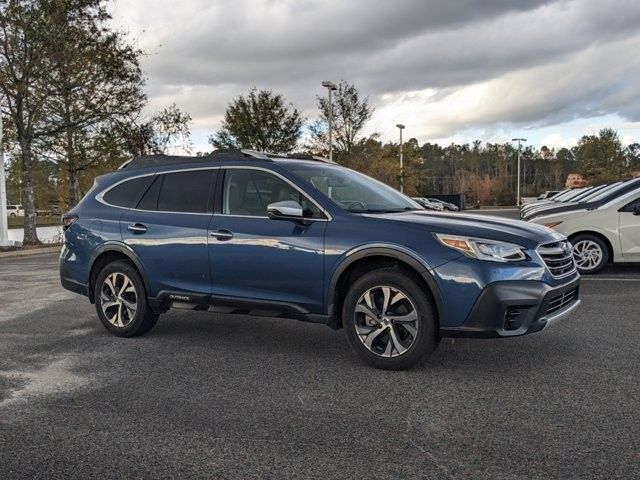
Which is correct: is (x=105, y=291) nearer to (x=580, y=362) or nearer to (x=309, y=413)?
(x=309, y=413)

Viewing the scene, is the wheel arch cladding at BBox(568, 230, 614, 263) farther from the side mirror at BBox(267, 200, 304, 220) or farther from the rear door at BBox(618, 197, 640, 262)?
the side mirror at BBox(267, 200, 304, 220)

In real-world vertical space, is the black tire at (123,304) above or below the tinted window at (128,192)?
below

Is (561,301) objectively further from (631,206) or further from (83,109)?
(83,109)

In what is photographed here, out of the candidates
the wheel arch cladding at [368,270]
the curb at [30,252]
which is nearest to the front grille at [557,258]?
the wheel arch cladding at [368,270]

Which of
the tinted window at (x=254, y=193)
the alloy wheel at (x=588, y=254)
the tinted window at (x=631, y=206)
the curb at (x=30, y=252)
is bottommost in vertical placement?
the curb at (x=30, y=252)

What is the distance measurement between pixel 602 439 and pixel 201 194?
3.85 m

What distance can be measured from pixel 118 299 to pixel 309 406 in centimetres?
288

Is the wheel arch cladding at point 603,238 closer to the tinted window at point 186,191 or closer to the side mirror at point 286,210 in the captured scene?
the side mirror at point 286,210

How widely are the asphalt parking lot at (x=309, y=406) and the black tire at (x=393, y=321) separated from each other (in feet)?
0.47

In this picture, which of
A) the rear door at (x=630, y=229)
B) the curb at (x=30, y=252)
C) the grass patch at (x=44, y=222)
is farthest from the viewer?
the grass patch at (x=44, y=222)

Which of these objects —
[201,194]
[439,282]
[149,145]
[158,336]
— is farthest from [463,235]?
[149,145]

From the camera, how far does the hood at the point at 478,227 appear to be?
4387 mm

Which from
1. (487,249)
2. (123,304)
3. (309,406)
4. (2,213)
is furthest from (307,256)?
Answer: (2,213)

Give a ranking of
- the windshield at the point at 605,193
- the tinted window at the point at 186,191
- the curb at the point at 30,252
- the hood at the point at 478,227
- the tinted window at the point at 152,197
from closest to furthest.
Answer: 1. the hood at the point at 478,227
2. the tinted window at the point at 186,191
3. the tinted window at the point at 152,197
4. the windshield at the point at 605,193
5. the curb at the point at 30,252
